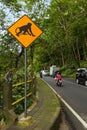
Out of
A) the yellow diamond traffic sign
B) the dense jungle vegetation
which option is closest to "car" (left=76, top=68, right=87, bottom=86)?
the dense jungle vegetation

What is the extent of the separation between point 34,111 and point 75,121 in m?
1.84

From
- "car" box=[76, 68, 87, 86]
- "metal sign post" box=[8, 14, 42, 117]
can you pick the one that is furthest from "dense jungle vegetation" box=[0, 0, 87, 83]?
"metal sign post" box=[8, 14, 42, 117]

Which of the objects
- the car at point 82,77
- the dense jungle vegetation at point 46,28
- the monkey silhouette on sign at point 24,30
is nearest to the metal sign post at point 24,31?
the monkey silhouette on sign at point 24,30

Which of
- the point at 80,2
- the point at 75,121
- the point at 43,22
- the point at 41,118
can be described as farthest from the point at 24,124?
the point at 80,2

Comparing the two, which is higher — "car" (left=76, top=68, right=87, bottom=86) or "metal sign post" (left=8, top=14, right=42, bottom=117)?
"metal sign post" (left=8, top=14, right=42, bottom=117)

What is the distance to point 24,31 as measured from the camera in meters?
10.4

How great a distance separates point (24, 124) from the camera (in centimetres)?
987

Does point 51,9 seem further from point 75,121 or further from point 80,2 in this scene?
point 75,121

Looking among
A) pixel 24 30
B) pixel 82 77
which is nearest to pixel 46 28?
pixel 82 77

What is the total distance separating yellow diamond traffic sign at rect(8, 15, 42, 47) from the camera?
10273 millimetres

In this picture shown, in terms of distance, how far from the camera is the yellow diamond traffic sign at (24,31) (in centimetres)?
1027

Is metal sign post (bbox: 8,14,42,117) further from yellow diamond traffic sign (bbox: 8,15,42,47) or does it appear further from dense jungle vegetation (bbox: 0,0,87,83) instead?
dense jungle vegetation (bbox: 0,0,87,83)

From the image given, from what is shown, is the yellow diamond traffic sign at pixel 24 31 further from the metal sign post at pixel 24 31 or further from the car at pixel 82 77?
the car at pixel 82 77

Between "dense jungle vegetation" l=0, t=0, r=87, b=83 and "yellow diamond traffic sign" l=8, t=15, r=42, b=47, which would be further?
"dense jungle vegetation" l=0, t=0, r=87, b=83
